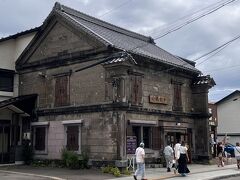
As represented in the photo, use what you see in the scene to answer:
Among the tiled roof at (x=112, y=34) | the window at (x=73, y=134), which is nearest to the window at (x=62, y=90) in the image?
the window at (x=73, y=134)

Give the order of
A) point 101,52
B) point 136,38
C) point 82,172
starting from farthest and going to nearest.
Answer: point 136,38
point 101,52
point 82,172

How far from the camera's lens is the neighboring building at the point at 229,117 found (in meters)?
48.5

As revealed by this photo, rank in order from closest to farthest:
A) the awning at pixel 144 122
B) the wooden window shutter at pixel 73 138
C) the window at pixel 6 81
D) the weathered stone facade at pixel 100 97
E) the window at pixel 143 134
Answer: the weathered stone facade at pixel 100 97
the awning at pixel 144 122
the wooden window shutter at pixel 73 138
the window at pixel 143 134
the window at pixel 6 81

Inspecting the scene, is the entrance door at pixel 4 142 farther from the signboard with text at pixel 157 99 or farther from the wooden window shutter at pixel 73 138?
the signboard with text at pixel 157 99

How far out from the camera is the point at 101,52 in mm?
24328

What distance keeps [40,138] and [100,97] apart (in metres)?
6.24

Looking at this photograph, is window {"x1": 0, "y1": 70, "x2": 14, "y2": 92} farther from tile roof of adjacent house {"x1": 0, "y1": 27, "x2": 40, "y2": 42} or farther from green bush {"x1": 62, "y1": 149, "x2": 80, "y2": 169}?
green bush {"x1": 62, "y1": 149, "x2": 80, "y2": 169}

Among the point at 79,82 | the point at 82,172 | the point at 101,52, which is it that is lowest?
the point at 82,172

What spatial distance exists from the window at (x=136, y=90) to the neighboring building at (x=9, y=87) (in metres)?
8.42

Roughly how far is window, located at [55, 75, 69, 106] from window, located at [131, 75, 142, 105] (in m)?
4.50

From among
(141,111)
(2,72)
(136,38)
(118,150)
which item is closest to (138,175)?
(118,150)

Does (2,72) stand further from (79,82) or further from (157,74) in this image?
(157,74)

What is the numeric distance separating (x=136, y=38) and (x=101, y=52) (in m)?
10.1

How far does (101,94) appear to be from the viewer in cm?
2403
